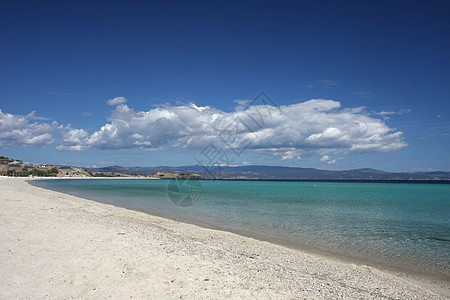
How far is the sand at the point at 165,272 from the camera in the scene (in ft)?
18.3

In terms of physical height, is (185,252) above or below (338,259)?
above

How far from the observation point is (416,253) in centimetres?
1135

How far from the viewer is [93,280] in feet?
19.4

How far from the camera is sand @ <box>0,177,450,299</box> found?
18.3 ft

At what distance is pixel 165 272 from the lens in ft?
21.7

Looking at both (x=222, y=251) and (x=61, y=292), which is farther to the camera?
(x=222, y=251)

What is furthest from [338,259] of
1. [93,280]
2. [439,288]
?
[93,280]

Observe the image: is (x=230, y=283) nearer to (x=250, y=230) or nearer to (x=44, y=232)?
(x=44, y=232)

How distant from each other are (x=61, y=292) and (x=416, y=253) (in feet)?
39.6

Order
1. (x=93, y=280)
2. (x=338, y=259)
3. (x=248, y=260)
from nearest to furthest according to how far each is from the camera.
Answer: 1. (x=93, y=280)
2. (x=248, y=260)
3. (x=338, y=259)

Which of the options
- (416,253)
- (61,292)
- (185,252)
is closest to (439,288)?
(416,253)

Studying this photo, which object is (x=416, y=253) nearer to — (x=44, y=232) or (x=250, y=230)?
(x=250, y=230)

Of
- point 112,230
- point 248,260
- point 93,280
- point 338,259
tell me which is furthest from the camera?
point 112,230

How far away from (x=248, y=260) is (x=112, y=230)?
575 cm
